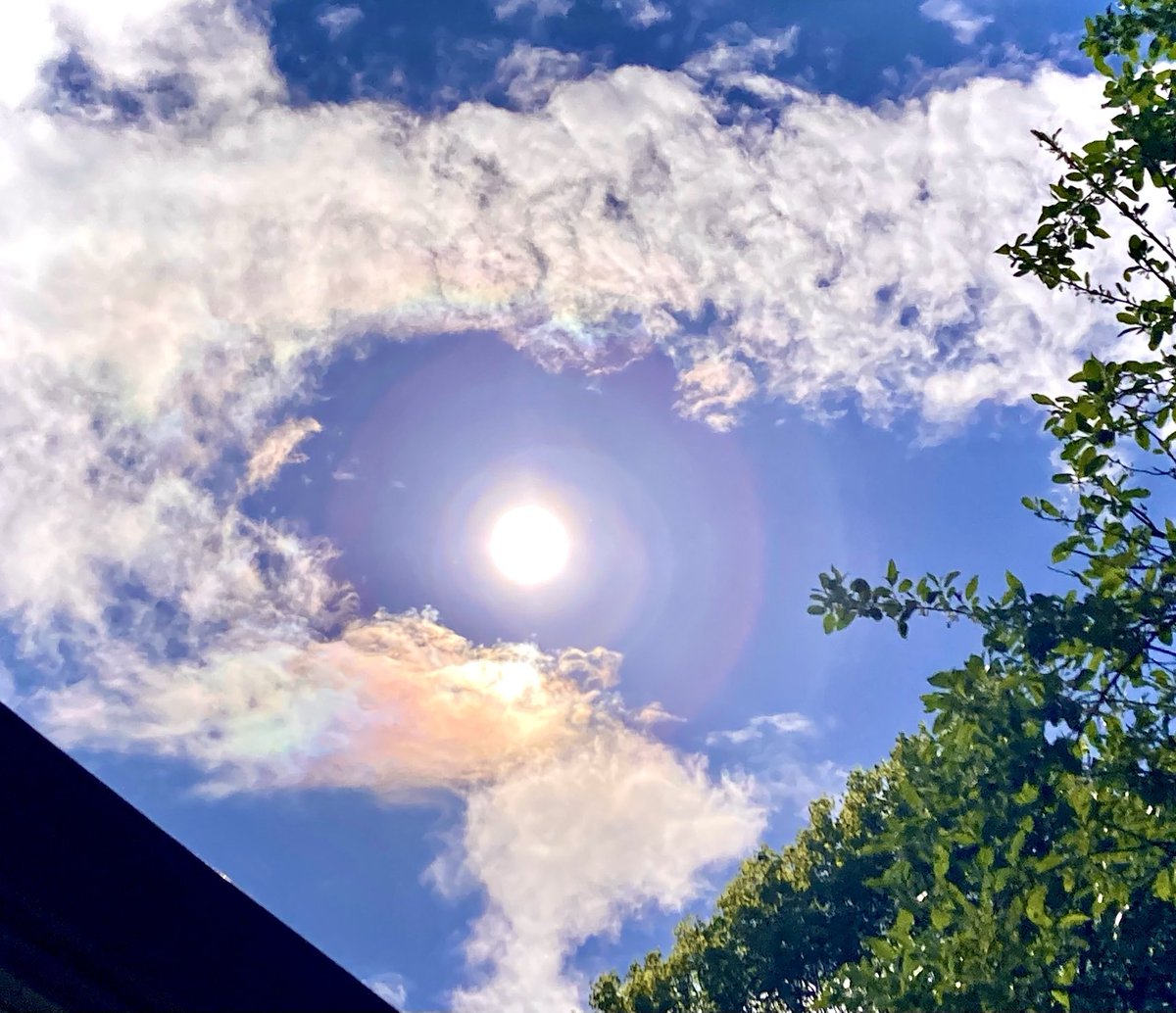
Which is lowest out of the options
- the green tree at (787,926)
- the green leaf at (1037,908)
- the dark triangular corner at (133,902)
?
the dark triangular corner at (133,902)

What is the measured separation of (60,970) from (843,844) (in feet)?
74.1

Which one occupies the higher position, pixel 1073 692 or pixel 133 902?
pixel 1073 692

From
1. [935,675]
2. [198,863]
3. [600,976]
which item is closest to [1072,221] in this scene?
[935,675]

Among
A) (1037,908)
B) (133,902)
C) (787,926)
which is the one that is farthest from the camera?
(787,926)

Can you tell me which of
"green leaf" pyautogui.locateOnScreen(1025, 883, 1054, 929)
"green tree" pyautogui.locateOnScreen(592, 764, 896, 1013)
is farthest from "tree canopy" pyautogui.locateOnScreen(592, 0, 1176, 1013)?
"green tree" pyautogui.locateOnScreen(592, 764, 896, 1013)

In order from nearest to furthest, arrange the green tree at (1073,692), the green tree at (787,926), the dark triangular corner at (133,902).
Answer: the dark triangular corner at (133,902) → the green tree at (1073,692) → the green tree at (787,926)

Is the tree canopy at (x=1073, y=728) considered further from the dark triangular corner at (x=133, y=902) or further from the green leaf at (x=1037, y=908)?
the dark triangular corner at (x=133, y=902)

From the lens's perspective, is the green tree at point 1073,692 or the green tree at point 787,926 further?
the green tree at point 787,926

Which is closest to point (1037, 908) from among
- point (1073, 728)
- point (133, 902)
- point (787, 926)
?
point (1073, 728)

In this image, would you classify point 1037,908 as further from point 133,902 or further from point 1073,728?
point 133,902

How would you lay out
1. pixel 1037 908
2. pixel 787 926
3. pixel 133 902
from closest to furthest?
1. pixel 133 902
2. pixel 1037 908
3. pixel 787 926

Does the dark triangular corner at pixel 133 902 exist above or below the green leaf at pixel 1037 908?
below

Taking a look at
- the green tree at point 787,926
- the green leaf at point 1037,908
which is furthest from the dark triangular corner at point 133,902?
the green tree at point 787,926

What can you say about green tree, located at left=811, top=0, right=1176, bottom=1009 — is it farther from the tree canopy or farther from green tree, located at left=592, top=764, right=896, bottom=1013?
green tree, located at left=592, top=764, right=896, bottom=1013
